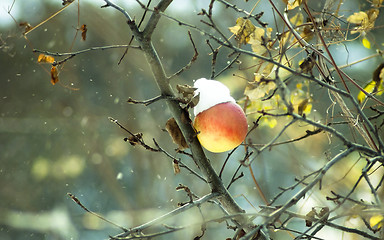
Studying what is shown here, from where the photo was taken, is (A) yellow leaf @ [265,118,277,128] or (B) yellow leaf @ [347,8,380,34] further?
(A) yellow leaf @ [265,118,277,128]

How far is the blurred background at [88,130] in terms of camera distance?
11.7ft

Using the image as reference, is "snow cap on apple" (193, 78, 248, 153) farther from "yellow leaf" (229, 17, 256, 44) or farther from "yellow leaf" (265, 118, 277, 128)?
"yellow leaf" (265, 118, 277, 128)

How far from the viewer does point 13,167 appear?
13.1ft

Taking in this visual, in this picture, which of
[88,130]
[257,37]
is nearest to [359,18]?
[257,37]

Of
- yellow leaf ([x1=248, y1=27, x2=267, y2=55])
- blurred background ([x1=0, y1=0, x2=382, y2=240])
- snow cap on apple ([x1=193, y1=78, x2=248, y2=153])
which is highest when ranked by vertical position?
blurred background ([x1=0, y1=0, x2=382, y2=240])

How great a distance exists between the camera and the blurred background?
356 centimetres

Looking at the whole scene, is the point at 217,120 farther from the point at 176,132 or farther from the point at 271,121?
the point at 271,121

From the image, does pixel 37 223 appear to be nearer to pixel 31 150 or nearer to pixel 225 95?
pixel 31 150

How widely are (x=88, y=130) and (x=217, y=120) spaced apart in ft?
10.4

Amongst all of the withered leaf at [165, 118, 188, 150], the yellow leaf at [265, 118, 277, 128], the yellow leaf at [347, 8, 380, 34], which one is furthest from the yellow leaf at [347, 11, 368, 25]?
the withered leaf at [165, 118, 188, 150]

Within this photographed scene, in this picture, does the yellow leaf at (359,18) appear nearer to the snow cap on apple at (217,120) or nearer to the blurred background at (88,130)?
the snow cap on apple at (217,120)

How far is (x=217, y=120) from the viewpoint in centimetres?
86

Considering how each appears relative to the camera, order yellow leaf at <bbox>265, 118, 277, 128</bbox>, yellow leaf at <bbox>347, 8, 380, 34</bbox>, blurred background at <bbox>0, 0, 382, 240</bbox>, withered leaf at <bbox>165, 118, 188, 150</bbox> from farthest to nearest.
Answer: blurred background at <bbox>0, 0, 382, 240</bbox> < yellow leaf at <bbox>265, 118, 277, 128</bbox> < yellow leaf at <bbox>347, 8, 380, 34</bbox> < withered leaf at <bbox>165, 118, 188, 150</bbox>

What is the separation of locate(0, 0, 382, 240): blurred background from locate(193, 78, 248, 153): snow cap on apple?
2.49 metres
